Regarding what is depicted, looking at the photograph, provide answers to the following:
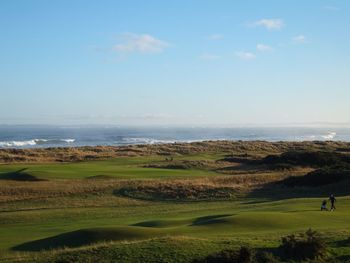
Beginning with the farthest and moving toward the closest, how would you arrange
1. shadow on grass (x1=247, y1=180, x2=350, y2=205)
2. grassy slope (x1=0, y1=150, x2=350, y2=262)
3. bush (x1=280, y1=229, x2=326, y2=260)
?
shadow on grass (x1=247, y1=180, x2=350, y2=205), grassy slope (x1=0, y1=150, x2=350, y2=262), bush (x1=280, y1=229, x2=326, y2=260)

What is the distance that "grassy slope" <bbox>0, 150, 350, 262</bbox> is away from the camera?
725 inches

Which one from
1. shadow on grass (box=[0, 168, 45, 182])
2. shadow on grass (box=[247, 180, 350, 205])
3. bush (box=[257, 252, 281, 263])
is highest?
bush (box=[257, 252, 281, 263])

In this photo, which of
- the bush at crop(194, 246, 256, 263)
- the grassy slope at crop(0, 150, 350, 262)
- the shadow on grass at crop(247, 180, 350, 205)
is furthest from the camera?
the shadow on grass at crop(247, 180, 350, 205)

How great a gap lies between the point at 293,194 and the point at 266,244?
83.8 ft

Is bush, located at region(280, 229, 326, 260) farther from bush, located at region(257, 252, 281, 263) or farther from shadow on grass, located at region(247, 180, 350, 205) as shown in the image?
shadow on grass, located at region(247, 180, 350, 205)

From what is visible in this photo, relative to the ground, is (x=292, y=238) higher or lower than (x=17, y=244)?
higher

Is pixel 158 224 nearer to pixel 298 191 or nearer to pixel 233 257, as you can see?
pixel 233 257

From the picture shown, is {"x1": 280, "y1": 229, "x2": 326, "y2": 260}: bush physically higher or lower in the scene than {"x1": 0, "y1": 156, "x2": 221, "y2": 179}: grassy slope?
higher

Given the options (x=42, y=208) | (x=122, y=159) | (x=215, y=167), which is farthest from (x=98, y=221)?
(x=122, y=159)

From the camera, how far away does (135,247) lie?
18234 mm

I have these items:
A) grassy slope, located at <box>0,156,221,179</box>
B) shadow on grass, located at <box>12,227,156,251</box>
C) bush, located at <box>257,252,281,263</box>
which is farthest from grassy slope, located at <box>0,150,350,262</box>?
grassy slope, located at <box>0,156,221,179</box>

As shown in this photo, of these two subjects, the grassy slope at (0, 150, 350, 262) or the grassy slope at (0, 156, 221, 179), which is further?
the grassy slope at (0, 156, 221, 179)

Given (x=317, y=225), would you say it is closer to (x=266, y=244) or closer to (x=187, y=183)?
(x=266, y=244)

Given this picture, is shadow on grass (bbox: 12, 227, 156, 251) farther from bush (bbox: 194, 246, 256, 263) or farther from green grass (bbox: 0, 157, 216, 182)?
green grass (bbox: 0, 157, 216, 182)
